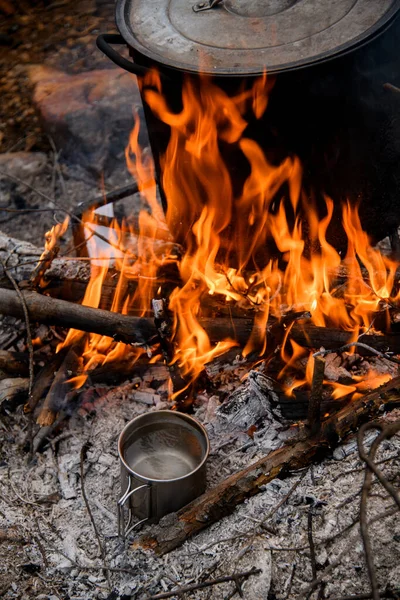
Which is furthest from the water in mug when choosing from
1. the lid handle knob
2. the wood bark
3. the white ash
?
the lid handle knob

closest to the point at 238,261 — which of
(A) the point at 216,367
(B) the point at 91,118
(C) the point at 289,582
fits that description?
(A) the point at 216,367

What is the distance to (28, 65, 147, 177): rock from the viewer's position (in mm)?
4684

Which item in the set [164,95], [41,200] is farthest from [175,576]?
[41,200]

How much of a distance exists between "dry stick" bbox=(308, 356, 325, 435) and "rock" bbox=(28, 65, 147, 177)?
2960 millimetres

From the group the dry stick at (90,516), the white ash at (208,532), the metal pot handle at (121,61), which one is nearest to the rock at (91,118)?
the metal pot handle at (121,61)

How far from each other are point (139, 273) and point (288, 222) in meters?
0.84

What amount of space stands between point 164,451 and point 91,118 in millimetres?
3240

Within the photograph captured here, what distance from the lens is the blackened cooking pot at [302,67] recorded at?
230 cm

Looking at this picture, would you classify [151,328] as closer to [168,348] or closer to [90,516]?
[168,348]

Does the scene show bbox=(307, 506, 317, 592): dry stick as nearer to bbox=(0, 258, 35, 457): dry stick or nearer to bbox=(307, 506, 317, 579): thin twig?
bbox=(307, 506, 317, 579): thin twig

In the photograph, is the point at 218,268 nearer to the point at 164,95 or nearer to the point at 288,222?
the point at 288,222

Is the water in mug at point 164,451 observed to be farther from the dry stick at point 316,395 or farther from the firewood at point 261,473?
the dry stick at point 316,395

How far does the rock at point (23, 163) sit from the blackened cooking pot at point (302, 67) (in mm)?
2065

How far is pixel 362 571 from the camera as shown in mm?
1962
